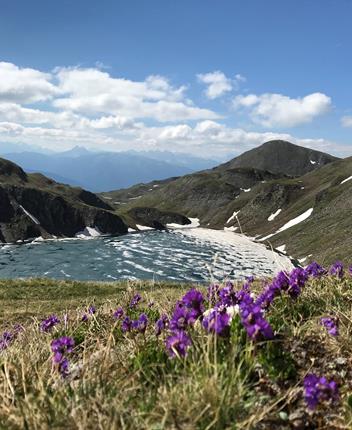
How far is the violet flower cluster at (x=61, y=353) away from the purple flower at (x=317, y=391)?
2.37 m

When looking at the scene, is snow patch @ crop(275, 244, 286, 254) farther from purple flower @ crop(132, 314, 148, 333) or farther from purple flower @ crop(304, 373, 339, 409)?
purple flower @ crop(304, 373, 339, 409)

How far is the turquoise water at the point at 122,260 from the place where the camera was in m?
80.3

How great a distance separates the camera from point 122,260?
3848 inches

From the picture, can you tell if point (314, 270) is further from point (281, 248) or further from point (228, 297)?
point (281, 248)

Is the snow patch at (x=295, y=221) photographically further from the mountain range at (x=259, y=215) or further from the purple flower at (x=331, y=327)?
the purple flower at (x=331, y=327)

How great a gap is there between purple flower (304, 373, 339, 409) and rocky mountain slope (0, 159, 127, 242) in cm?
12728

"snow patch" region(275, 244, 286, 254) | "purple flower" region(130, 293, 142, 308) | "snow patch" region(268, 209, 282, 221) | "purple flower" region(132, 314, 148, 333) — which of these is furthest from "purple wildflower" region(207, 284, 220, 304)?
"snow patch" region(268, 209, 282, 221)

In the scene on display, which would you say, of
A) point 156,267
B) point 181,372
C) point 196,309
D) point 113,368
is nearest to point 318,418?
point 181,372

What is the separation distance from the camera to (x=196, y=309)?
4.90m

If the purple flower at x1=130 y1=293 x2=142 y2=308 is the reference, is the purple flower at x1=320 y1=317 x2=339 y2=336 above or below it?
above

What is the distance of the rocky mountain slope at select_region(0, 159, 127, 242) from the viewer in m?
129

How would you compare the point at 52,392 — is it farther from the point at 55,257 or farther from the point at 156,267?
the point at 55,257

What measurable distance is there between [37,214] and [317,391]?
143 meters

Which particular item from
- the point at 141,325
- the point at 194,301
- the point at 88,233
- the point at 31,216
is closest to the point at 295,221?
the point at 88,233
